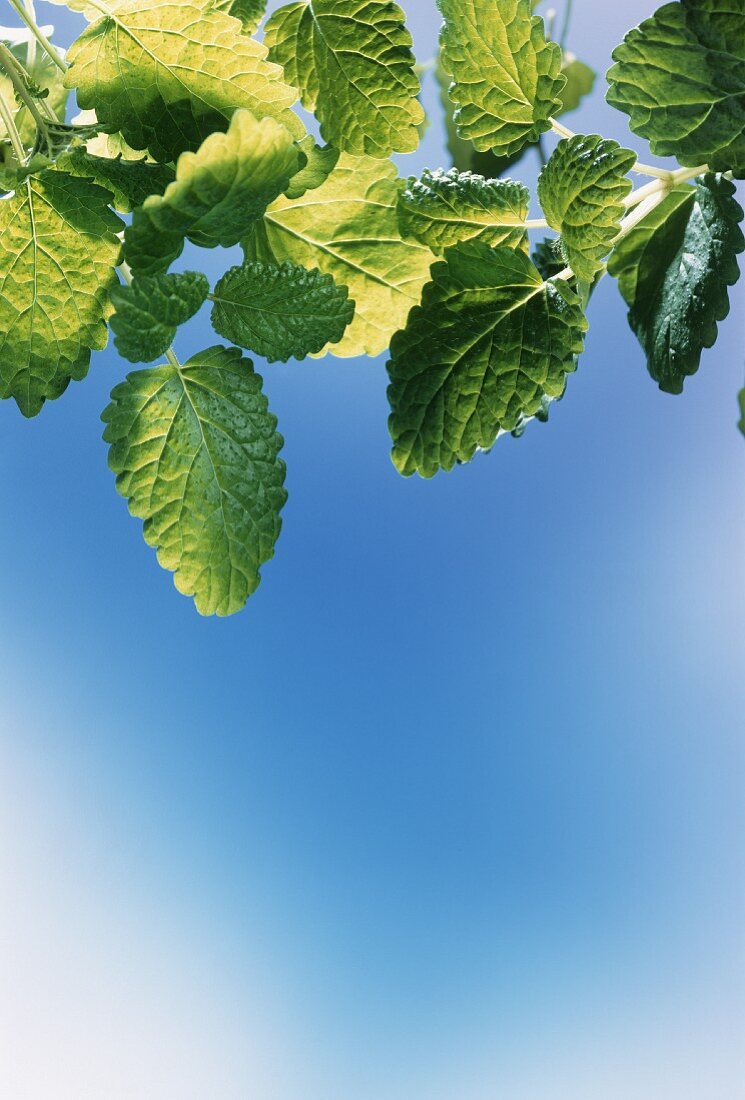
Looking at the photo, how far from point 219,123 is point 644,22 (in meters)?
0.13

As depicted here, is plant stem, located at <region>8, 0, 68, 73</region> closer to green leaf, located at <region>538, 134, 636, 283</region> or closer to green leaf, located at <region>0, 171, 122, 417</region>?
green leaf, located at <region>0, 171, 122, 417</region>

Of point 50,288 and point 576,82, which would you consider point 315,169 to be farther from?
point 576,82

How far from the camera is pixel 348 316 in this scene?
1.18 feet

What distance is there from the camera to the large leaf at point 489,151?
1.43 feet

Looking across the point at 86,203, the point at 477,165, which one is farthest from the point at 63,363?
the point at 477,165

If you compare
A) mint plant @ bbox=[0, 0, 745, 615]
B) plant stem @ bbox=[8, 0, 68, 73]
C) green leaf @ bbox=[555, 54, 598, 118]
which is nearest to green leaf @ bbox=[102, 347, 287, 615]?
mint plant @ bbox=[0, 0, 745, 615]

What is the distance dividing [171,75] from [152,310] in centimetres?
8

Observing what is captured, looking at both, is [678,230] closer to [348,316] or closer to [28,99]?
[348,316]

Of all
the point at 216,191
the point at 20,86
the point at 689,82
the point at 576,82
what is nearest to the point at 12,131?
the point at 20,86

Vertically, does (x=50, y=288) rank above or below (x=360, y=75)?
below

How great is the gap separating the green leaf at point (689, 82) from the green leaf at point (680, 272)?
3 cm

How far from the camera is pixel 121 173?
1.11 feet

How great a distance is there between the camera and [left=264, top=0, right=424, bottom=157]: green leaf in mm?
353

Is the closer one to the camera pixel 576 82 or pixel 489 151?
pixel 489 151
